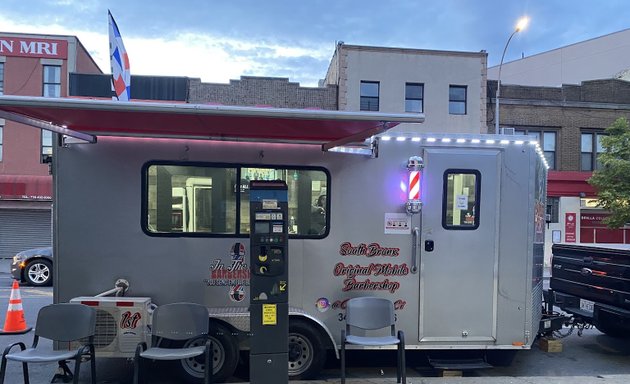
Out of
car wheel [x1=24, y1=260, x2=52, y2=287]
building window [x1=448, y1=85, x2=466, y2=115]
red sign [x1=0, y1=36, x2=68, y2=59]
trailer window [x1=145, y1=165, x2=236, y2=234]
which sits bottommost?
car wheel [x1=24, y1=260, x2=52, y2=287]

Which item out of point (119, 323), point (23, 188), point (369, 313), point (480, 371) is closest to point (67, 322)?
point (119, 323)

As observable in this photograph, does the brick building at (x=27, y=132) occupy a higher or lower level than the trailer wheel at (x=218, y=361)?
higher

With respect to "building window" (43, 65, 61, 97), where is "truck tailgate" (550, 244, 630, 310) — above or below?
below

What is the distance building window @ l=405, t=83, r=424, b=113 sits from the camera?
19484 mm

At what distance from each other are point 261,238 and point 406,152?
1911mm

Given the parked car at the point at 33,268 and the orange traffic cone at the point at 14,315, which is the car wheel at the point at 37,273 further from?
the orange traffic cone at the point at 14,315

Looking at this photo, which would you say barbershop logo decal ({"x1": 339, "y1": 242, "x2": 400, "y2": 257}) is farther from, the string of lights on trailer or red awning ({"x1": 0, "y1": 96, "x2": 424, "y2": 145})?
red awning ({"x1": 0, "y1": 96, "x2": 424, "y2": 145})

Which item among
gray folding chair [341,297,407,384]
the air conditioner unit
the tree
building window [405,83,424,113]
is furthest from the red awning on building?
the air conditioner unit

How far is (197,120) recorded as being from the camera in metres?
4.04

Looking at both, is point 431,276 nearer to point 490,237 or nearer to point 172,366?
point 490,237

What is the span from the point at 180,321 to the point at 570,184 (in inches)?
774

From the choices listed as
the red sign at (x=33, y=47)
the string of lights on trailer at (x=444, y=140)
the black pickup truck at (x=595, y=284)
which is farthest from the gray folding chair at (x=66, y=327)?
the red sign at (x=33, y=47)

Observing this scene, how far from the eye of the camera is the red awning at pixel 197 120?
3.64 meters

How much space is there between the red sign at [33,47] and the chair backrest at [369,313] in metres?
17.4
